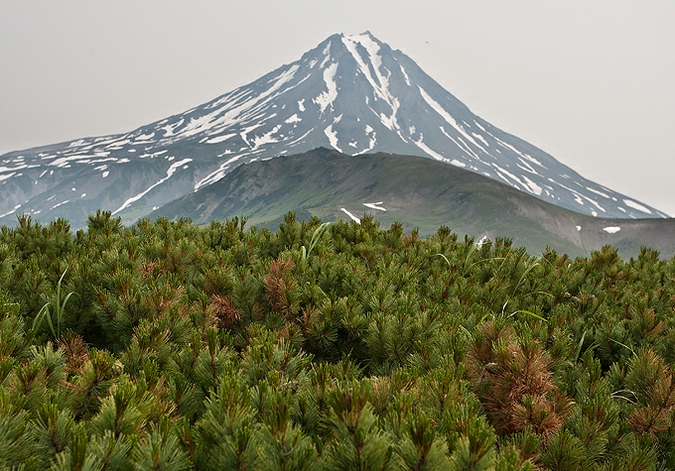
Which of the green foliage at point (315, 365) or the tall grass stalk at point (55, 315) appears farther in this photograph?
the tall grass stalk at point (55, 315)

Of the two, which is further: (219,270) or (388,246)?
(388,246)

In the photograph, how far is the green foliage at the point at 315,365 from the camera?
146cm

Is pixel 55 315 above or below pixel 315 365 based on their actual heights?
below

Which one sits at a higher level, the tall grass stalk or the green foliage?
the green foliage

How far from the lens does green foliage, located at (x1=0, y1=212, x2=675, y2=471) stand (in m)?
1.46

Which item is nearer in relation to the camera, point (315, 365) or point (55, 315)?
point (315, 365)

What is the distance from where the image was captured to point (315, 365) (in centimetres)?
258

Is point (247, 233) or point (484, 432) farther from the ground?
point (484, 432)

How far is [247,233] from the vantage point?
5.65 meters

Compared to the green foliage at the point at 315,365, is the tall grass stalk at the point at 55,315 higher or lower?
lower

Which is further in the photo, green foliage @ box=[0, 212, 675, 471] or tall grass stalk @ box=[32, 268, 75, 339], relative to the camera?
tall grass stalk @ box=[32, 268, 75, 339]

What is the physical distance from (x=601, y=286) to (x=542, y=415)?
11.3 feet

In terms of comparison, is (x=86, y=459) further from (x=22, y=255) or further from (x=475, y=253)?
(x=475, y=253)

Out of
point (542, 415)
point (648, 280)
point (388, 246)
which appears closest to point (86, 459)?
point (542, 415)
